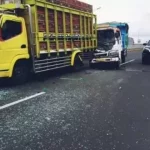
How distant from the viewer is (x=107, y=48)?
14.2 m

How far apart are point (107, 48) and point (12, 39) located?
21.8ft

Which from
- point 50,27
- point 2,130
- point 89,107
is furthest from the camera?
point 50,27

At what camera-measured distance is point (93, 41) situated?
1451 centimetres

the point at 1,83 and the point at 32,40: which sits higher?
the point at 32,40

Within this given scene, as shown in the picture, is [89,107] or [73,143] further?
[89,107]

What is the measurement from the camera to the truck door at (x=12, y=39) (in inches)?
341

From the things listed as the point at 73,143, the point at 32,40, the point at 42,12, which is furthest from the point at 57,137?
the point at 42,12

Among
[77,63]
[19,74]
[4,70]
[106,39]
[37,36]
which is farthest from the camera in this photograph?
[106,39]

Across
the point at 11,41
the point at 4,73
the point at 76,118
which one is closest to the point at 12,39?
the point at 11,41

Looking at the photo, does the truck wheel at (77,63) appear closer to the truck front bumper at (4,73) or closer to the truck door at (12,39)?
the truck door at (12,39)

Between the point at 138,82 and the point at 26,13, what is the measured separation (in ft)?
16.5

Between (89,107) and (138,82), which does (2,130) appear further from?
(138,82)

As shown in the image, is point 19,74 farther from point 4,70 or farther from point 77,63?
point 77,63

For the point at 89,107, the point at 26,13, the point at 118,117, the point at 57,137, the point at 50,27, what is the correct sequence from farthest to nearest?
the point at 50,27 < the point at 26,13 < the point at 89,107 < the point at 118,117 < the point at 57,137
